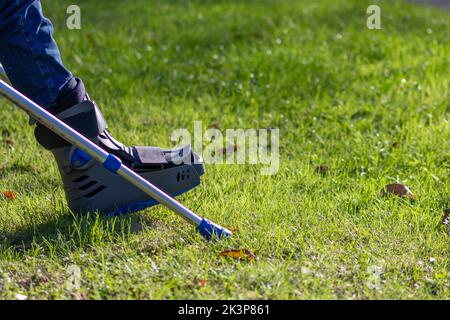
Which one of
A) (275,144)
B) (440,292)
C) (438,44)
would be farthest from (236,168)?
(438,44)

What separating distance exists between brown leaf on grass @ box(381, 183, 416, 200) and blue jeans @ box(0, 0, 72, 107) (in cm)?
142

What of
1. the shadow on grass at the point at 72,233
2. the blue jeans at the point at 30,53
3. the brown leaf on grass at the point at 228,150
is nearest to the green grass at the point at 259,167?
the shadow on grass at the point at 72,233

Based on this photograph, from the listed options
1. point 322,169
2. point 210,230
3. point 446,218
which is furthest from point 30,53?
point 446,218

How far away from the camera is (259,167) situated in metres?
3.75

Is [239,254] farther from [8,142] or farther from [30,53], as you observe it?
[8,142]

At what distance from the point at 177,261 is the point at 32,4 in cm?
105

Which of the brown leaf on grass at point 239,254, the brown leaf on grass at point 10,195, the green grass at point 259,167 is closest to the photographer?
the green grass at point 259,167

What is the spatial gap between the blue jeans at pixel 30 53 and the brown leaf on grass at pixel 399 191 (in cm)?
142

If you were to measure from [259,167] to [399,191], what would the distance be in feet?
2.25

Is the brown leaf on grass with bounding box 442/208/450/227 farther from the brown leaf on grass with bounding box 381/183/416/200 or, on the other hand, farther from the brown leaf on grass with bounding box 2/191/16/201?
the brown leaf on grass with bounding box 2/191/16/201

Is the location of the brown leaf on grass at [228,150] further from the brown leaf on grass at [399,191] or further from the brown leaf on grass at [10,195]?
the brown leaf on grass at [10,195]

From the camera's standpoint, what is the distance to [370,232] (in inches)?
119

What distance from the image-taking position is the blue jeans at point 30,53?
110 inches

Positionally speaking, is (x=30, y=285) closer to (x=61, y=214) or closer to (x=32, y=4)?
(x=61, y=214)
